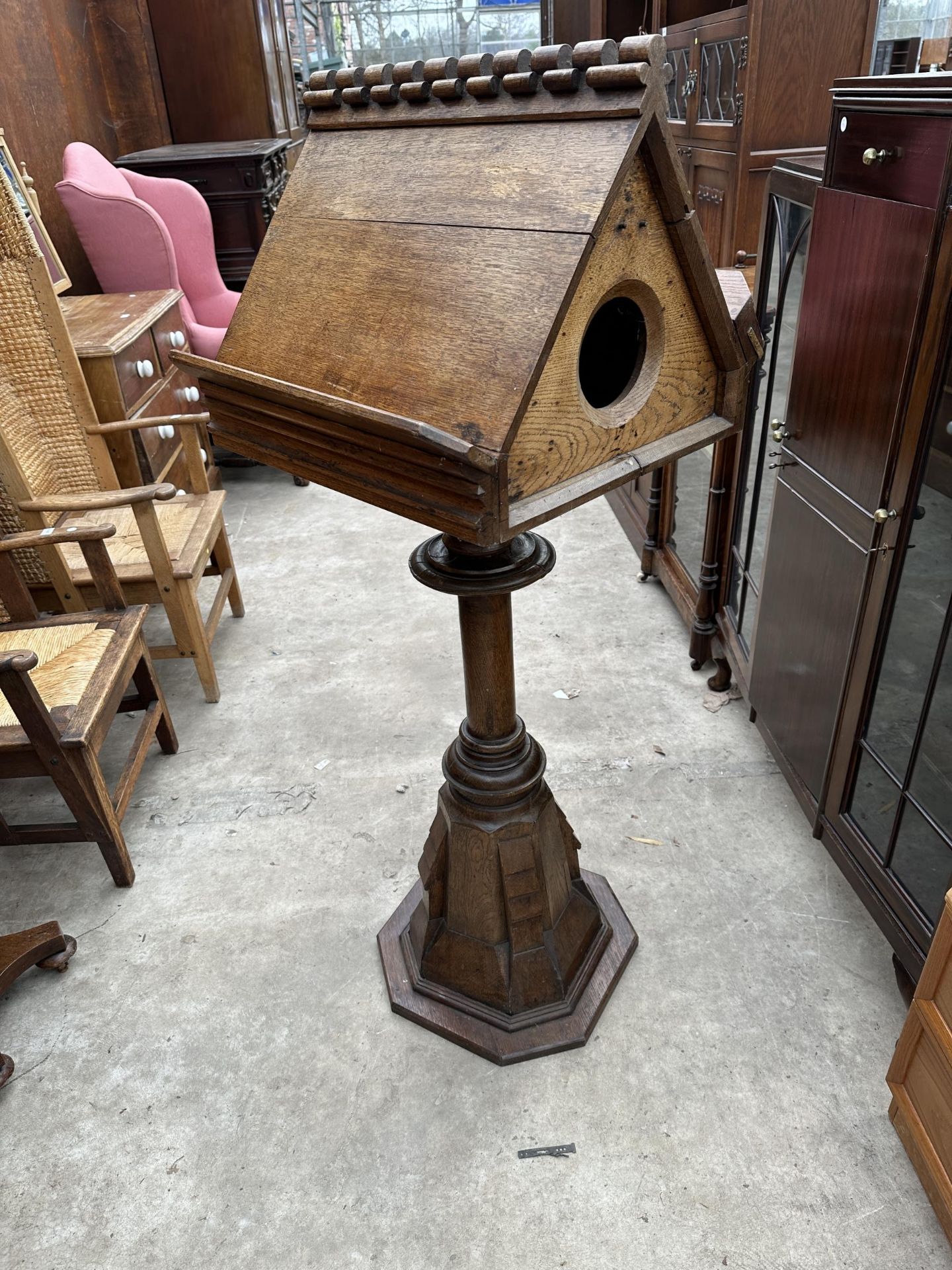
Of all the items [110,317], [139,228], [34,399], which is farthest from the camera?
[139,228]

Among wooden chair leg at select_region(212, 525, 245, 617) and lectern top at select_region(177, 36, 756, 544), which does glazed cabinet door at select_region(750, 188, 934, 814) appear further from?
wooden chair leg at select_region(212, 525, 245, 617)

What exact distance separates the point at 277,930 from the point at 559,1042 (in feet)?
2.50

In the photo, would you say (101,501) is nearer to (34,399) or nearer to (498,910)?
(34,399)

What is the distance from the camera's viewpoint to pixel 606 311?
4.39 ft

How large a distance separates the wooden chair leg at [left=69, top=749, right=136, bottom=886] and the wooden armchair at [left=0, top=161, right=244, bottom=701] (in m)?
0.64

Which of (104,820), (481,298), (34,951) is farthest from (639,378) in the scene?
(34,951)

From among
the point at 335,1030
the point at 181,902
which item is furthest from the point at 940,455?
the point at 181,902

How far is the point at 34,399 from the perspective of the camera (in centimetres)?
271

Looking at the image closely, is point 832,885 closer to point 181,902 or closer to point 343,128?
point 181,902

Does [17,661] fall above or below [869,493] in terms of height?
below

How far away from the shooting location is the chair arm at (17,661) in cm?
180

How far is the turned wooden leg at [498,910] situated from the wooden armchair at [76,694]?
833 mm

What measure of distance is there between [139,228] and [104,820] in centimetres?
281

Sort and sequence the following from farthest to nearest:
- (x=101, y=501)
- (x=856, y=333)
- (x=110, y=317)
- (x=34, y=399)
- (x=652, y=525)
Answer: (x=652, y=525)
(x=110, y=317)
(x=34, y=399)
(x=101, y=501)
(x=856, y=333)
